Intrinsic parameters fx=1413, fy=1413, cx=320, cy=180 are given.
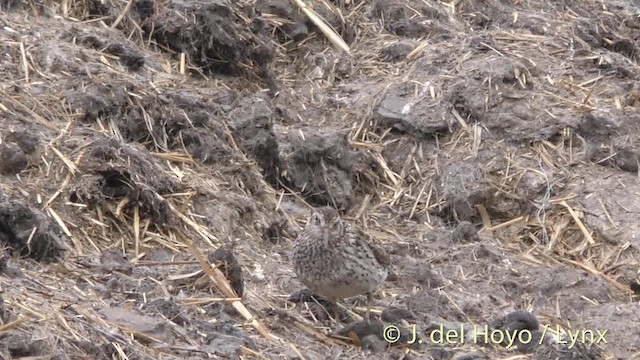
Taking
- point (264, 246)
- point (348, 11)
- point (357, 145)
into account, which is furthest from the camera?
point (348, 11)

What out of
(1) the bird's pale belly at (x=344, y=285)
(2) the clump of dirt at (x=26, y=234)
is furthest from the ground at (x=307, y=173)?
(1) the bird's pale belly at (x=344, y=285)

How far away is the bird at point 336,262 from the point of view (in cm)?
702

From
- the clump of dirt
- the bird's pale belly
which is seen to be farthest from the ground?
the bird's pale belly

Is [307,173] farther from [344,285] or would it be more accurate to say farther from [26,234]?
[26,234]

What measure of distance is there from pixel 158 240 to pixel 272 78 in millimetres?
2508

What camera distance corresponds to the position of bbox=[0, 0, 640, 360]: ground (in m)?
6.59

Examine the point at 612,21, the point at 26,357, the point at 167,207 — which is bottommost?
the point at 612,21

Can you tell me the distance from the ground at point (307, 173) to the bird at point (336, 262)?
0.52 ft

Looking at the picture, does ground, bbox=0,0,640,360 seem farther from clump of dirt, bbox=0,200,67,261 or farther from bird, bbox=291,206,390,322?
bird, bbox=291,206,390,322

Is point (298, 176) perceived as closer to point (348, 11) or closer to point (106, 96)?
point (106, 96)

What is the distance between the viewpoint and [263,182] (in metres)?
8.44

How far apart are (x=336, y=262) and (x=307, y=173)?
1754 mm

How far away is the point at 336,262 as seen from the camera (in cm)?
705

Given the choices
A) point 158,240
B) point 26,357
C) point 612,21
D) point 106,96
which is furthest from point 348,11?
point 26,357
